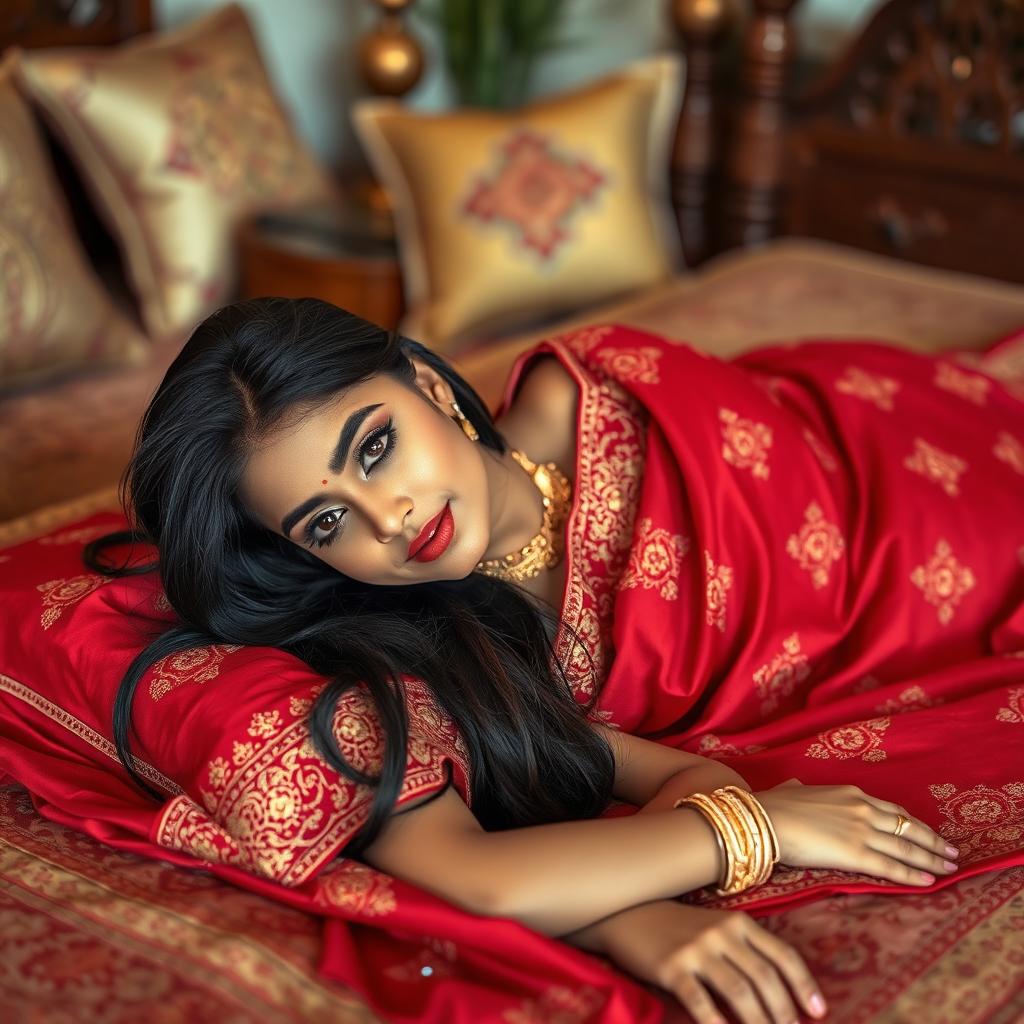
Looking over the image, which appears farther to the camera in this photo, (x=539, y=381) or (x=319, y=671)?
(x=539, y=381)

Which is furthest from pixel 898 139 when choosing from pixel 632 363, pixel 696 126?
pixel 632 363

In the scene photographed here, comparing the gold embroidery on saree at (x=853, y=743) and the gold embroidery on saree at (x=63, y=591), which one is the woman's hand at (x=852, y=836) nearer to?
the gold embroidery on saree at (x=853, y=743)

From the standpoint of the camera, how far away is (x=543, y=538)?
5.52 feet

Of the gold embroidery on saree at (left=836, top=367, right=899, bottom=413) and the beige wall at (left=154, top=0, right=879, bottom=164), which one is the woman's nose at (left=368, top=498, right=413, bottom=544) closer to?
the gold embroidery on saree at (left=836, top=367, right=899, bottom=413)

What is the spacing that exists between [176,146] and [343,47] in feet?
3.79

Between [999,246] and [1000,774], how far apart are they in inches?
81.0

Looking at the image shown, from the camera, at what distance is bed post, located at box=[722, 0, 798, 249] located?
3.27m

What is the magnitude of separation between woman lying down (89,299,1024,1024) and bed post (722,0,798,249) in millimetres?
1578

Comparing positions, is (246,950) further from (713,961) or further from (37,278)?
(37,278)

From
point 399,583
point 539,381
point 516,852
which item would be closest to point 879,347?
point 539,381

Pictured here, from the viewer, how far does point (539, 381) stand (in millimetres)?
1813

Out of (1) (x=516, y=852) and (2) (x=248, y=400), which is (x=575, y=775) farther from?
(2) (x=248, y=400)

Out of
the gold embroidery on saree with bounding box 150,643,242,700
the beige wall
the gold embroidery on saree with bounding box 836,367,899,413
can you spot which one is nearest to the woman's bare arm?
the gold embroidery on saree with bounding box 150,643,242,700

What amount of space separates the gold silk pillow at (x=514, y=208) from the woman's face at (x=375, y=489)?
1473 millimetres
